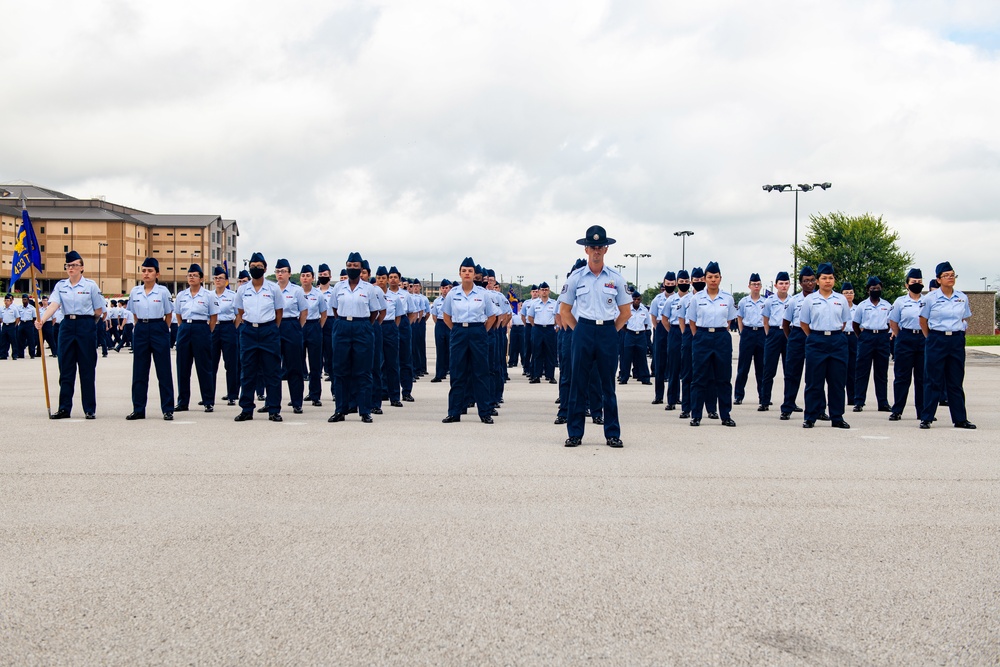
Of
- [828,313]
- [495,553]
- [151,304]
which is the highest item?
[151,304]

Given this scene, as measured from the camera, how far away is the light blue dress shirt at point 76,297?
12750mm

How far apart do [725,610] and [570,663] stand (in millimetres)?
1030

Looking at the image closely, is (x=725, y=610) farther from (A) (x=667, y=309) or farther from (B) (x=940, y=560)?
(A) (x=667, y=309)

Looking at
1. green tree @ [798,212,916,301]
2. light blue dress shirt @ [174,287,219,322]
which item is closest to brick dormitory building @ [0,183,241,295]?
green tree @ [798,212,916,301]

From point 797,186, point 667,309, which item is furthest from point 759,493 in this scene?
point 797,186

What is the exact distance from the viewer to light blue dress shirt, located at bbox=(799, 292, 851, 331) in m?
12.6

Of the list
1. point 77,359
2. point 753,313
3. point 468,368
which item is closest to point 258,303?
point 77,359

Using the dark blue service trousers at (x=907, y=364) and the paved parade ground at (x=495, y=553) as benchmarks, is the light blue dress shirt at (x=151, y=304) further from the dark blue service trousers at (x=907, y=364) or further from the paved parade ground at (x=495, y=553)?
the dark blue service trousers at (x=907, y=364)

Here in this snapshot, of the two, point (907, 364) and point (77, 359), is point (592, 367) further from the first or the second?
point (77, 359)

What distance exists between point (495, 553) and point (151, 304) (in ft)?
30.0

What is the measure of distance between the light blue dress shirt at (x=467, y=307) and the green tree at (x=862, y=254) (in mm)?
58674

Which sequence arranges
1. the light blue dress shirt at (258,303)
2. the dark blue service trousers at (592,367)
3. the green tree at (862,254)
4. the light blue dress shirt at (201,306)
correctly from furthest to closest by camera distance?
the green tree at (862,254) → the light blue dress shirt at (201,306) → the light blue dress shirt at (258,303) → the dark blue service trousers at (592,367)

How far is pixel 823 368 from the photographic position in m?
12.7

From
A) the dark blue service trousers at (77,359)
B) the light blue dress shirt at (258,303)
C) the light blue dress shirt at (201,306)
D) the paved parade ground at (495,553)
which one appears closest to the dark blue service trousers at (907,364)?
the paved parade ground at (495,553)
